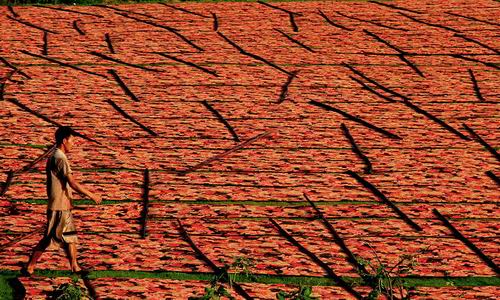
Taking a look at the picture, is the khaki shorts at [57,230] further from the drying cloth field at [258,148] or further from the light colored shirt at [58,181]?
the drying cloth field at [258,148]

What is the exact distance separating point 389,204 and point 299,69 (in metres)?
5.64

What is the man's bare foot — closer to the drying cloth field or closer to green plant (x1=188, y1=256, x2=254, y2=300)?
the drying cloth field

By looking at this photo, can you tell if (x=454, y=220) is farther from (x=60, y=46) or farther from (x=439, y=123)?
(x=60, y=46)

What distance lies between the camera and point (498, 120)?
1307 centimetres

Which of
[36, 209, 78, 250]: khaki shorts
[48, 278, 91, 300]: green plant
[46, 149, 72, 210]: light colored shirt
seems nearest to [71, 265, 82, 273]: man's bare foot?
[36, 209, 78, 250]: khaki shorts

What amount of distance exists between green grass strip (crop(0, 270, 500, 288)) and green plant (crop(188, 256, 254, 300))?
0.06m

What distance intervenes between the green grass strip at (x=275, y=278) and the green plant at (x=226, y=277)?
0.06 metres

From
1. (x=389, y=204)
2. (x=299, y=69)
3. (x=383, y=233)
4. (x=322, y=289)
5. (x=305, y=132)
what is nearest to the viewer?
(x=322, y=289)

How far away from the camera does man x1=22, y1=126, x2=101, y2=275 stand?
8.09 meters

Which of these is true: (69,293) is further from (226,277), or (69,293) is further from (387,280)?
(387,280)

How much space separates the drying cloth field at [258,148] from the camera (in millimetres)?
8656

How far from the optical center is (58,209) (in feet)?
26.7

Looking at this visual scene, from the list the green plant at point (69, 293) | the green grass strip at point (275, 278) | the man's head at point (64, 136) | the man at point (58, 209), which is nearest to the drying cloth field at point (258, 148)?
the green grass strip at point (275, 278)

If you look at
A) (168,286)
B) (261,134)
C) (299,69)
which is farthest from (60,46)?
(168,286)
